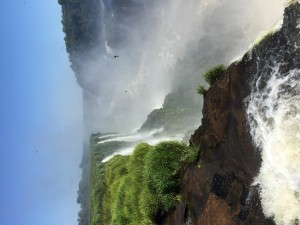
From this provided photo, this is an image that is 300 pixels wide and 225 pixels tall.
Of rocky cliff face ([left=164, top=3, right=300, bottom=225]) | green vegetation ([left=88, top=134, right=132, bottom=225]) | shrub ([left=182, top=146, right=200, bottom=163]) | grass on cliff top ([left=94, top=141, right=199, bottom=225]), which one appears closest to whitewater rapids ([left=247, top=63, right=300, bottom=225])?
rocky cliff face ([left=164, top=3, right=300, bottom=225])

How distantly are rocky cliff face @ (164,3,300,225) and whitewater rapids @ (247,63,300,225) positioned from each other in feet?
0.67

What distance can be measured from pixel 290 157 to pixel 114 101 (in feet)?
238

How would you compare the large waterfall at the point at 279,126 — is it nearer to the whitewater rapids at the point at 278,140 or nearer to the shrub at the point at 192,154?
the whitewater rapids at the point at 278,140

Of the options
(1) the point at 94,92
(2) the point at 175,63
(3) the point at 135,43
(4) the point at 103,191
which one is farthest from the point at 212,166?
(1) the point at 94,92

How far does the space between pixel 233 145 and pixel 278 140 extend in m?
1.97

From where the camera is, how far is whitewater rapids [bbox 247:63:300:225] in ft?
30.9

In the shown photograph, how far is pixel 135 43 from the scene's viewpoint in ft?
209

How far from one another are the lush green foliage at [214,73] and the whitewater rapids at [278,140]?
2.46 meters

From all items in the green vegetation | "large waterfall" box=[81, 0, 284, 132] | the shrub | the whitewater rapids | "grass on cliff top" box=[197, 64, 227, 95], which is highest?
"large waterfall" box=[81, 0, 284, 132]

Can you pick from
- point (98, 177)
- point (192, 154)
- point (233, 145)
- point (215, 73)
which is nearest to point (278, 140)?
point (233, 145)

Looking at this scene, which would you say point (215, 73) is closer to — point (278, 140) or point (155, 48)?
point (278, 140)

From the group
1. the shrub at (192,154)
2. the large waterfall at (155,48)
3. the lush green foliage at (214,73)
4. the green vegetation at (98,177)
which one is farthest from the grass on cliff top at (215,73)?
the large waterfall at (155,48)

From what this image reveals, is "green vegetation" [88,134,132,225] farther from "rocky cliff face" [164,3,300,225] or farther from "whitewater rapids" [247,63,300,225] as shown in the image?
"whitewater rapids" [247,63,300,225]

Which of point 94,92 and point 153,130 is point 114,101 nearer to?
point 94,92
